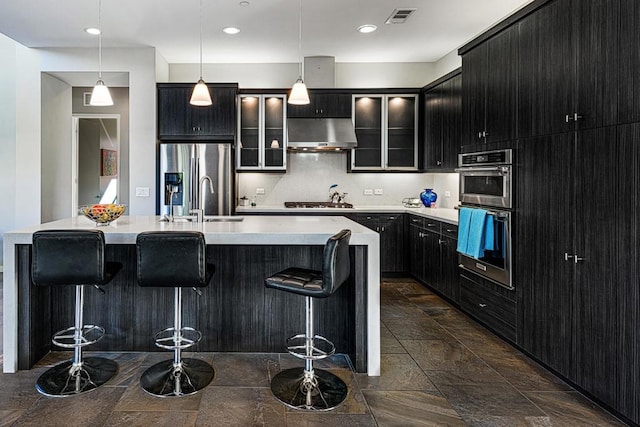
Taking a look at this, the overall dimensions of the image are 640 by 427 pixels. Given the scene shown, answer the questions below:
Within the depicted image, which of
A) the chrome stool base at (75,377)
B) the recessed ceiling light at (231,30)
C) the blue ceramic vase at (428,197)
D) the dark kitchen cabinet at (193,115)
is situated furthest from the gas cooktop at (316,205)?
the chrome stool base at (75,377)

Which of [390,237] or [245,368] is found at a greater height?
[390,237]

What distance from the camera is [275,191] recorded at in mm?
6348

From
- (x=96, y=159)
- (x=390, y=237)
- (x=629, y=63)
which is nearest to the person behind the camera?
(x=629, y=63)

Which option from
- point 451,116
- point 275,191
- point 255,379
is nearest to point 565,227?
point 255,379

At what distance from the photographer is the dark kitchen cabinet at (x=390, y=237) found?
571 cm

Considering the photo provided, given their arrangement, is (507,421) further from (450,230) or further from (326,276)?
(450,230)

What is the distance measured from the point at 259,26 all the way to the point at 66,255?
331 cm

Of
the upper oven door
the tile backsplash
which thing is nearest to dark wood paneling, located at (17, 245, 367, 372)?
the upper oven door

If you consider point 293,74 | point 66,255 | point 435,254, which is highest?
point 293,74

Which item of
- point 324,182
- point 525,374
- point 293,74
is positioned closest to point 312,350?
point 525,374

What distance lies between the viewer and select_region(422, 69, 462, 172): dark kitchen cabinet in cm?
490

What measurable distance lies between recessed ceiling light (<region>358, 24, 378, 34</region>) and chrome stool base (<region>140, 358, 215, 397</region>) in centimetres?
383

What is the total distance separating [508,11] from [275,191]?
12.0 ft

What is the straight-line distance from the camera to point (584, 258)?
2535 millimetres
